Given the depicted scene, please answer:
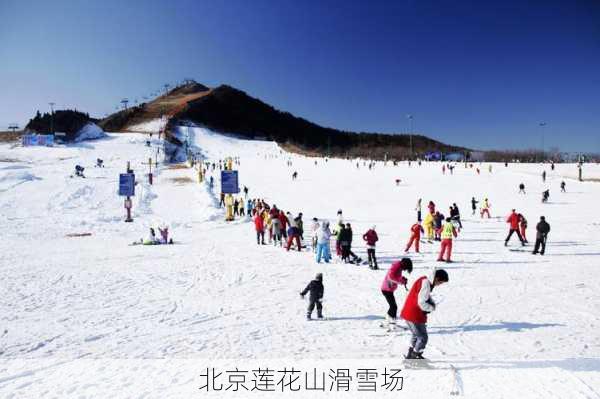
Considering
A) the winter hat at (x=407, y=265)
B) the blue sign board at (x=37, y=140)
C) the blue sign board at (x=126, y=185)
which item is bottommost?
the winter hat at (x=407, y=265)

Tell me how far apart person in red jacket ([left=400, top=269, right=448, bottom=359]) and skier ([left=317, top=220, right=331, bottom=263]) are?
6807mm

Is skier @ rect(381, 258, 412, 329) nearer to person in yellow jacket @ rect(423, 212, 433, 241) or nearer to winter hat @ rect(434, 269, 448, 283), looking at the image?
winter hat @ rect(434, 269, 448, 283)

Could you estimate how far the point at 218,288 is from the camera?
10.3 m

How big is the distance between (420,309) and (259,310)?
3.81 meters

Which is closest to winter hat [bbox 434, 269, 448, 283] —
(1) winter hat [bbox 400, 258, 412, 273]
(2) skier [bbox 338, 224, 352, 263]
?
(1) winter hat [bbox 400, 258, 412, 273]

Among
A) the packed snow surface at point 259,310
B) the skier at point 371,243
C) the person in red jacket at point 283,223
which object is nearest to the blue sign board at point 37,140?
the packed snow surface at point 259,310

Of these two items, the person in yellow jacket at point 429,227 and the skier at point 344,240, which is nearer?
the skier at point 344,240

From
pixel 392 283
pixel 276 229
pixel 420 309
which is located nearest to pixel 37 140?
pixel 276 229

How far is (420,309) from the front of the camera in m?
5.71

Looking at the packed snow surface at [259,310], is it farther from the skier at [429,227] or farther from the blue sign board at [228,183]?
the blue sign board at [228,183]

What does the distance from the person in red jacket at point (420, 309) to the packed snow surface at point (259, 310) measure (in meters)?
0.30

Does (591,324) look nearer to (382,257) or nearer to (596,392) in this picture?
(596,392)

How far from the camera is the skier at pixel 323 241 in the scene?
1262 centimetres

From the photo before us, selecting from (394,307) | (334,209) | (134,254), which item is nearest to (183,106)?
(334,209)
